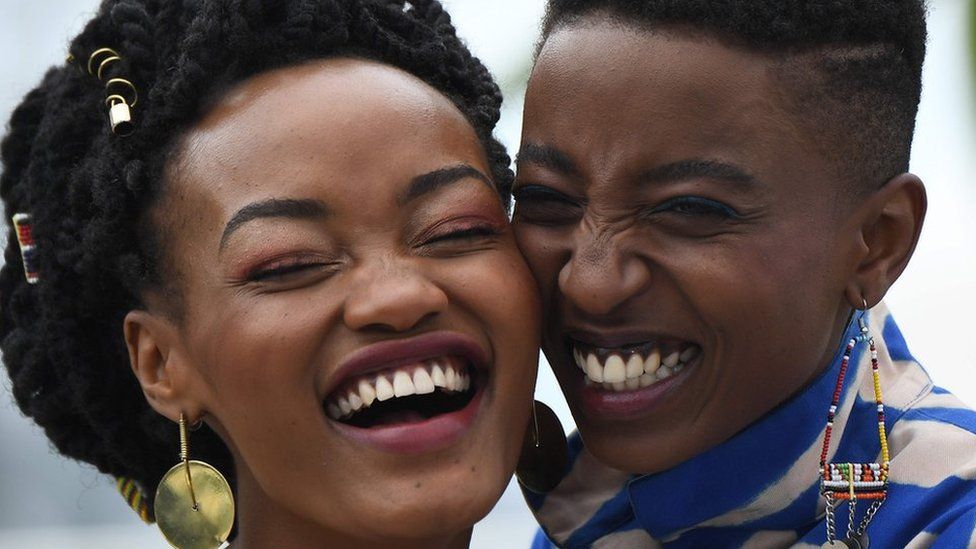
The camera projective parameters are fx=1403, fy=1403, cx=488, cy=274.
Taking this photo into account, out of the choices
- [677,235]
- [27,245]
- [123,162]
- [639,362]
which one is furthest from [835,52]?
[27,245]

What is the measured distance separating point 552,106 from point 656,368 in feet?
1.70

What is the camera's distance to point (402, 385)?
2.44m

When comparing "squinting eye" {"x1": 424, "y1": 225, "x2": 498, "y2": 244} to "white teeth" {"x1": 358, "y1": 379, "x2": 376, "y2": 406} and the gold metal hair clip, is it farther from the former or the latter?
the gold metal hair clip

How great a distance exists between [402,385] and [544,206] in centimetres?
45

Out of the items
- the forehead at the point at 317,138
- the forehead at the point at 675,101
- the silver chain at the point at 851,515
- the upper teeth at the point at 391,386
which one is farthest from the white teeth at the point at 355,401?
the silver chain at the point at 851,515

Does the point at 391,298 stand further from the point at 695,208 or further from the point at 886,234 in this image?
the point at 886,234

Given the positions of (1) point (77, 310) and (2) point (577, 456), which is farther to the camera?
(2) point (577, 456)

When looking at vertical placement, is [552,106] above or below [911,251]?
above

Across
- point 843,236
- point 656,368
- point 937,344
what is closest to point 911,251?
point 843,236

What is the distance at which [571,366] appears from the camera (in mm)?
2682

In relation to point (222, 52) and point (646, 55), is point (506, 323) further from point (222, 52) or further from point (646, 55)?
point (222, 52)

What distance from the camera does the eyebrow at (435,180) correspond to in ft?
8.23

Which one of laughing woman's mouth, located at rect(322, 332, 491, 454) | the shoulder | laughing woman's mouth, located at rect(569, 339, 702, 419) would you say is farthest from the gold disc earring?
the shoulder

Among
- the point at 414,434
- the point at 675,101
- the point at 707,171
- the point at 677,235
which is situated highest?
the point at 675,101
